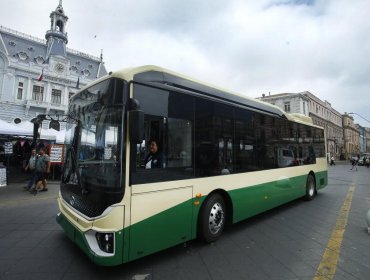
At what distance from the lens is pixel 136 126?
121 inches

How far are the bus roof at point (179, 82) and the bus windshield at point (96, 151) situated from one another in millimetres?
215

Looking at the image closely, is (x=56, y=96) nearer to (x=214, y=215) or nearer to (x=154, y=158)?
(x=214, y=215)

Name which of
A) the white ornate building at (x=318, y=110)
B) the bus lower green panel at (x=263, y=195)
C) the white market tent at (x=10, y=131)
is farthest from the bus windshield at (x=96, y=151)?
the white ornate building at (x=318, y=110)

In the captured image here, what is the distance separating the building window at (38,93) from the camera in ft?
115

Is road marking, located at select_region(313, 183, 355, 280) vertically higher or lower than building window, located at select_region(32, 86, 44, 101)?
lower

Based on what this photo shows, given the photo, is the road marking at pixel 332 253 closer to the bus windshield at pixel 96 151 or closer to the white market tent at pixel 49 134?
the bus windshield at pixel 96 151

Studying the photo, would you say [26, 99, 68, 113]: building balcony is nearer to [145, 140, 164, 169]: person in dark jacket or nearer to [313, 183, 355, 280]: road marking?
[145, 140, 164, 169]: person in dark jacket

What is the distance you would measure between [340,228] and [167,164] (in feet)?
14.9

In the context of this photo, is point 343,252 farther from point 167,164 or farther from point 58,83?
point 58,83

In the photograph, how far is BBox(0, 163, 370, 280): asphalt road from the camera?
3.45 metres

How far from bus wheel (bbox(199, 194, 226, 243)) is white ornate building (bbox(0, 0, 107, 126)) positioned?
33.1 meters

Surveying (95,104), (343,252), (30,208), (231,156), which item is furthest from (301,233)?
(30,208)

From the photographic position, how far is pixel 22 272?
3.46 m

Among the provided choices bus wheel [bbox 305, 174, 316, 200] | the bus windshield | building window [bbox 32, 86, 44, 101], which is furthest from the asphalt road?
building window [bbox 32, 86, 44, 101]
